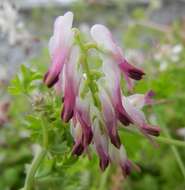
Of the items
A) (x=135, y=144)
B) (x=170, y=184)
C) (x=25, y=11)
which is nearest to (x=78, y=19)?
(x=25, y=11)

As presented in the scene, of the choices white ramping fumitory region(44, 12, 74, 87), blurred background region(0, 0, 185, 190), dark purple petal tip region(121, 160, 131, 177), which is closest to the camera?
white ramping fumitory region(44, 12, 74, 87)

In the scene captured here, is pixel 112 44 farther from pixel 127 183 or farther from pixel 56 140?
pixel 127 183

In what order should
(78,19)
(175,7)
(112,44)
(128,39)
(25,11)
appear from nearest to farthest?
(112,44) → (128,39) → (78,19) → (25,11) → (175,7)

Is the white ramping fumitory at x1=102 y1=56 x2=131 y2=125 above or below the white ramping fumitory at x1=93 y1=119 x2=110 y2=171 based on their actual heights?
above

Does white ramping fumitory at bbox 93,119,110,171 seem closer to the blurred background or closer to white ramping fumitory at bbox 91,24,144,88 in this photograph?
white ramping fumitory at bbox 91,24,144,88

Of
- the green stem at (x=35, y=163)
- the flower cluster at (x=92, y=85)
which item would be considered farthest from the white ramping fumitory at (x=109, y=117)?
the green stem at (x=35, y=163)

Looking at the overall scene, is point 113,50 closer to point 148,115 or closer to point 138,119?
point 138,119

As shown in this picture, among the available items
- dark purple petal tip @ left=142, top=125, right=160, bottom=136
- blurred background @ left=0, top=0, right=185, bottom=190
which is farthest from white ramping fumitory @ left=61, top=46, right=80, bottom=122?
blurred background @ left=0, top=0, right=185, bottom=190
